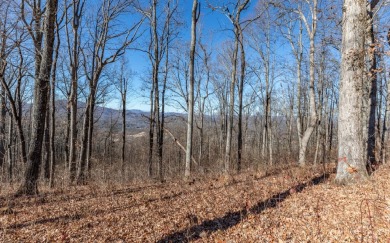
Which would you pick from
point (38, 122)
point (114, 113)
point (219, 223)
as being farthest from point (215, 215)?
point (114, 113)

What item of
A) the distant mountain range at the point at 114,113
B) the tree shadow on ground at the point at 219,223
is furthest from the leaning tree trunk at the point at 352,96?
the distant mountain range at the point at 114,113

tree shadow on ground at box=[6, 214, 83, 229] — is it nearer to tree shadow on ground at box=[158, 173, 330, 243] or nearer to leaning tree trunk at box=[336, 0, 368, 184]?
tree shadow on ground at box=[158, 173, 330, 243]

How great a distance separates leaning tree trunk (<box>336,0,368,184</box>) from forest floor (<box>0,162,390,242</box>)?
1.33 ft

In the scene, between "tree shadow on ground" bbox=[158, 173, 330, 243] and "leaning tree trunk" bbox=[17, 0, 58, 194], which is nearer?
"tree shadow on ground" bbox=[158, 173, 330, 243]

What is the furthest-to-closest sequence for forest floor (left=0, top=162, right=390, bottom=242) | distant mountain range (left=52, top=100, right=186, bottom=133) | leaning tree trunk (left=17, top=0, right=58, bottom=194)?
1. distant mountain range (left=52, top=100, right=186, bottom=133)
2. leaning tree trunk (left=17, top=0, right=58, bottom=194)
3. forest floor (left=0, top=162, right=390, bottom=242)

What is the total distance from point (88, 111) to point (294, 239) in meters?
10.5

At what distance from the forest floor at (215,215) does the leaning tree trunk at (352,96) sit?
0.41 meters

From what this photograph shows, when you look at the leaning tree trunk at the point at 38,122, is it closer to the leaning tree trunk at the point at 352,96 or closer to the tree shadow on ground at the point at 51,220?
the tree shadow on ground at the point at 51,220

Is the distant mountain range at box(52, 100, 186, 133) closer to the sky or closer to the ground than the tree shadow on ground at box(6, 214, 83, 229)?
closer to the sky

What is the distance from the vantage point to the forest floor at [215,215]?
320cm

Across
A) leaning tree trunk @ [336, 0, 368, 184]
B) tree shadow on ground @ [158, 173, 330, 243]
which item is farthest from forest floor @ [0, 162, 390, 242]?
leaning tree trunk @ [336, 0, 368, 184]

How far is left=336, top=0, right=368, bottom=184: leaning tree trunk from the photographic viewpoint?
4.68 meters

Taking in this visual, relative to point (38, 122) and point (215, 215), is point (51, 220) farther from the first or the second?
point (215, 215)

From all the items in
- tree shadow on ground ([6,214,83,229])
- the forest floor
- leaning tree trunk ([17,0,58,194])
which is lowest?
tree shadow on ground ([6,214,83,229])
